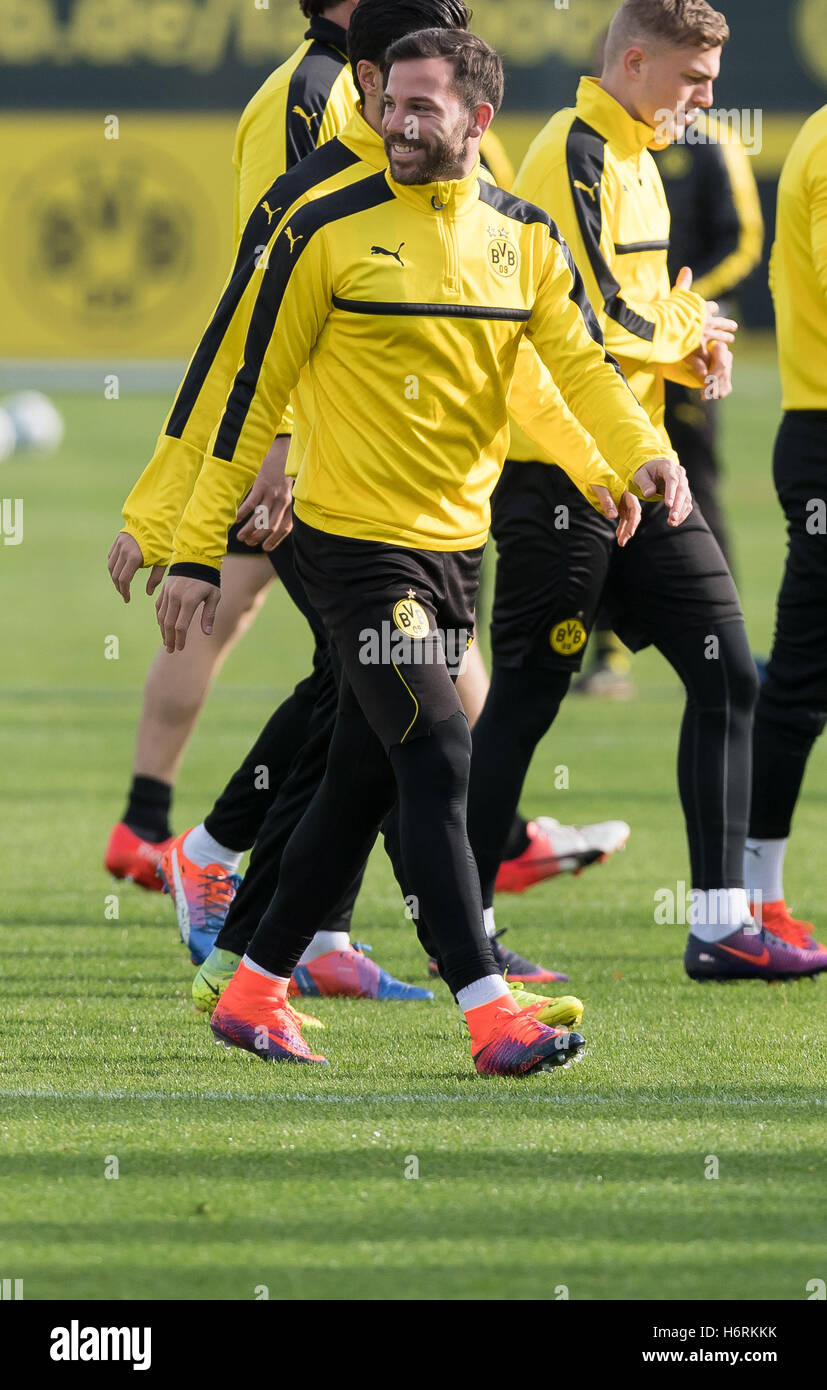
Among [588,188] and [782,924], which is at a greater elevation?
[588,188]

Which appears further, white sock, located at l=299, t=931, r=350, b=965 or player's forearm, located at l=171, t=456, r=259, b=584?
white sock, located at l=299, t=931, r=350, b=965

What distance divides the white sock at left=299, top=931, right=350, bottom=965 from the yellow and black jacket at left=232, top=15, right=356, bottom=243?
164cm

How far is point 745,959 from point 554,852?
1381mm

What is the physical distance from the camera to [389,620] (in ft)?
13.3

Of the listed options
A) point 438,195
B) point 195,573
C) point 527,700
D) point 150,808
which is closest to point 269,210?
point 438,195

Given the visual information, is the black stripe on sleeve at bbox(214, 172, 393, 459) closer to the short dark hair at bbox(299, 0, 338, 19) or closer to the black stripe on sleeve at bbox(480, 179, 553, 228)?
the black stripe on sleeve at bbox(480, 179, 553, 228)

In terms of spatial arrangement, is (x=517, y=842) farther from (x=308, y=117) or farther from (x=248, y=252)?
(x=248, y=252)

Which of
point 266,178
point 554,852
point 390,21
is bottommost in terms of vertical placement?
point 554,852

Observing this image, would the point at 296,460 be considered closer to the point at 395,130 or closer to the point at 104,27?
the point at 395,130

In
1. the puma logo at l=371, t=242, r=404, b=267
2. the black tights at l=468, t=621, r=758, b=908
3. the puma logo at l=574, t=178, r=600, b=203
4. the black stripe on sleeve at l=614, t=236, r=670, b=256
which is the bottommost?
the black tights at l=468, t=621, r=758, b=908

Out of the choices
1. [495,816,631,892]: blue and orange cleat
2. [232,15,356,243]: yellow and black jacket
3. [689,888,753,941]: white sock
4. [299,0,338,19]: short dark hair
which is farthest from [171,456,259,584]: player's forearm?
[495,816,631,892]: blue and orange cleat

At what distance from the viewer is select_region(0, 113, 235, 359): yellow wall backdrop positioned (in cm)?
2870

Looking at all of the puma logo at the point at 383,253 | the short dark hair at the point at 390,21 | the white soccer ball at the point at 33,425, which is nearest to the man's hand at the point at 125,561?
the puma logo at the point at 383,253

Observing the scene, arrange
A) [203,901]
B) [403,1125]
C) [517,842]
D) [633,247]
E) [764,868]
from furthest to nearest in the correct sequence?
1. [517,842]
2. [764,868]
3. [203,901]
4. [633,247]
5. [403,1125]
